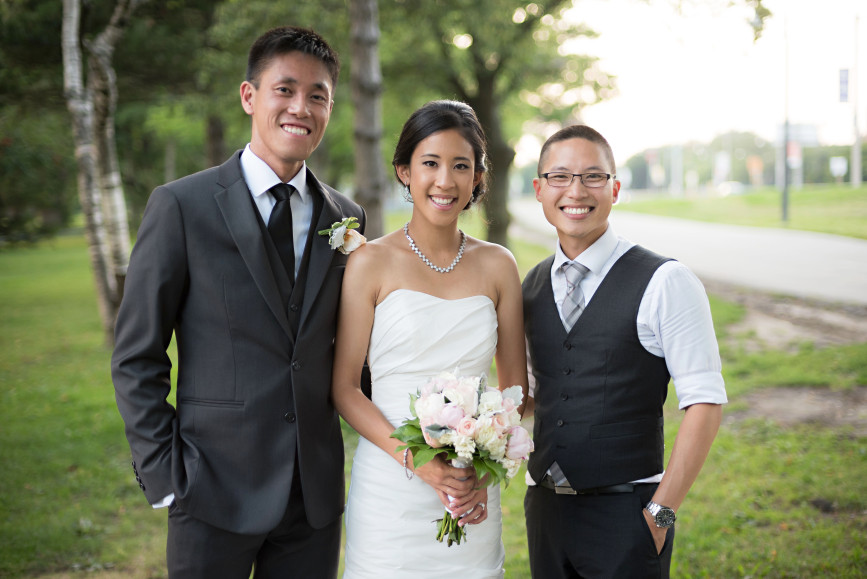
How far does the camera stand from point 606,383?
2891mm

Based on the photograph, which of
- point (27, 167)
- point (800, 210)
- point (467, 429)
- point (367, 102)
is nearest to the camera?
point (467, 429)

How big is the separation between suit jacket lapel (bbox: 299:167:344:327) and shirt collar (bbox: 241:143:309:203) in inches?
4.6

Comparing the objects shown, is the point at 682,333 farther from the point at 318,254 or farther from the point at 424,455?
the point at 318,254

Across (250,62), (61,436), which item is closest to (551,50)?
(61,436)

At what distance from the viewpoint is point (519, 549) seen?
5332 millimetres

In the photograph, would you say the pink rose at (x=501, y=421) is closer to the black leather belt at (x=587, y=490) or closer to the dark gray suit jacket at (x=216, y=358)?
the black leather belt at (x=587, y=490)

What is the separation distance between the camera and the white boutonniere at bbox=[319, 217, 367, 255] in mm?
2846

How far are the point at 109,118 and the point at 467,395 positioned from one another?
894 centimetres

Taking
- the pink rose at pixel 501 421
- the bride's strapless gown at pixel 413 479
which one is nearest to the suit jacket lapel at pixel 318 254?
the bride's strapless gown at pixel 413 479

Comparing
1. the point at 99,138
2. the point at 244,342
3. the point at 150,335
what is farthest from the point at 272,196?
the point at 99,138

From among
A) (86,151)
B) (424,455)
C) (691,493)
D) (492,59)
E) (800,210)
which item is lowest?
(691,493)

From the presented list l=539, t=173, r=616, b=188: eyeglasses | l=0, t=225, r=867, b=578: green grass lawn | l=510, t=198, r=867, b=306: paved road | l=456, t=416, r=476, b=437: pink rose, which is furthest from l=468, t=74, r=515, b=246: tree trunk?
l=456, t=416, r=476, b=437: pink rose

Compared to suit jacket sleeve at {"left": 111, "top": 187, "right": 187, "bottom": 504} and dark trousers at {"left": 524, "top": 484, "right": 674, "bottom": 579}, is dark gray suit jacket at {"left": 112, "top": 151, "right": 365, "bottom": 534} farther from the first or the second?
dark trousers at {"left": 524, "top": 484, "right": 674, "bottom": 579}

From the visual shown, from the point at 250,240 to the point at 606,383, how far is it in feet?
5.04
